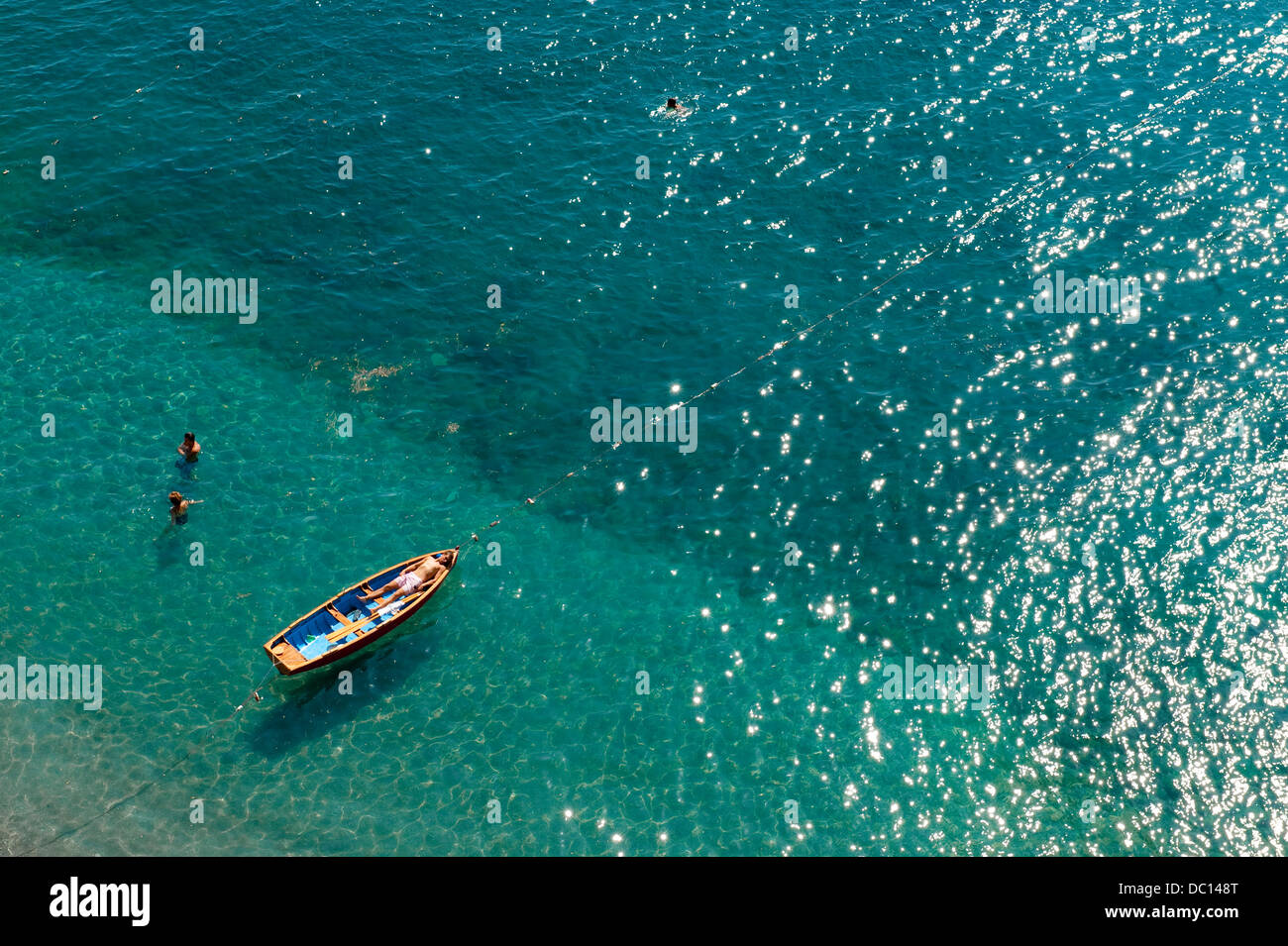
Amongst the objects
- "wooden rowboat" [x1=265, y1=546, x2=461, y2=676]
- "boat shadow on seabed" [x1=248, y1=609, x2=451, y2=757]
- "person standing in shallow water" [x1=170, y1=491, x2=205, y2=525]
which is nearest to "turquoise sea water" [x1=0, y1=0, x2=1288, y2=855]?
"boat shadow on seabed" [x1=248, y1=609, x2=451, y2=757]

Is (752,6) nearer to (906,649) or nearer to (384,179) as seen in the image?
(384,179)

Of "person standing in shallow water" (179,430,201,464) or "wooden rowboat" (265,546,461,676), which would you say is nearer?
"wooden rowboat" (265,546,461,676)

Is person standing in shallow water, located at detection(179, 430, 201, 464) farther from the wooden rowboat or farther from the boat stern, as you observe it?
the boat stern

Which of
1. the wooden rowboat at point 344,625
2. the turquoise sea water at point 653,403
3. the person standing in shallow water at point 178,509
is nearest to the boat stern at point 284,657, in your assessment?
the wooden rowboat at point 344,625

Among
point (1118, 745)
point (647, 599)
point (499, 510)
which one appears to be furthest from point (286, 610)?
point (1118, 745)

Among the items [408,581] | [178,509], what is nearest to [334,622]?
[408,581]

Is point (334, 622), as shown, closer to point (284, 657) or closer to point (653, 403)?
point (284, 657)
